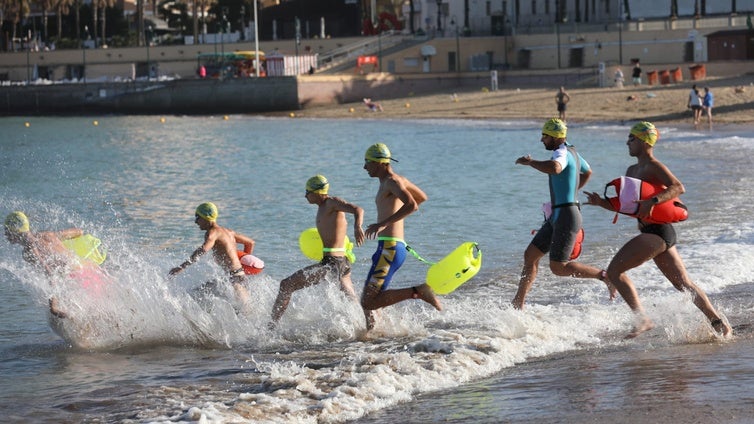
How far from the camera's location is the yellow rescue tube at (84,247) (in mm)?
10406

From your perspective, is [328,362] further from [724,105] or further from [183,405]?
[724,105]

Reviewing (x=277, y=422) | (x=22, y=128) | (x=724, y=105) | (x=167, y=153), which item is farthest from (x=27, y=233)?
(x=22, y=128)

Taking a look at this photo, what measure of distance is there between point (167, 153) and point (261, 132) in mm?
10193

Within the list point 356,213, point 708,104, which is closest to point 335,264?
point 356,213

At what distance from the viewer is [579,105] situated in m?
49.8

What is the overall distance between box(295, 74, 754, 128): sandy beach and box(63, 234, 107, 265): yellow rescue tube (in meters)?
33.5

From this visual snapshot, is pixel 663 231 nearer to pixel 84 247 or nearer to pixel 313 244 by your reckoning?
pixel 313 244

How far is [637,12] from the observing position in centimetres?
6875

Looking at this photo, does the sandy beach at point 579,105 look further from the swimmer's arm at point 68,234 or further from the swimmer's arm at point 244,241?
the swimmer's arm at point 68,234

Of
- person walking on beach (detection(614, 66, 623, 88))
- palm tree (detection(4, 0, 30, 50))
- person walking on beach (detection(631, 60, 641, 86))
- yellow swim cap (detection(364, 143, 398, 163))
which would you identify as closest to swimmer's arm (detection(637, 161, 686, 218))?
yellow swim cap (detection(364, 143, 398, 163))

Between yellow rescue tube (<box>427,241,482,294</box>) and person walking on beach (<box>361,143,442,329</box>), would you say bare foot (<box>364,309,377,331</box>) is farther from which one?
yellow rescue tube (<box>427,241,482,294</box>)

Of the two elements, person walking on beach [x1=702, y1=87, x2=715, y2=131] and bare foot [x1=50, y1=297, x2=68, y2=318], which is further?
person walking on beach [x1=702, y1=87, x2=715, y2=131]

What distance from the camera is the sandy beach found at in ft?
145

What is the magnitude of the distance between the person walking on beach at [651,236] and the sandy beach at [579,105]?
108 feet
